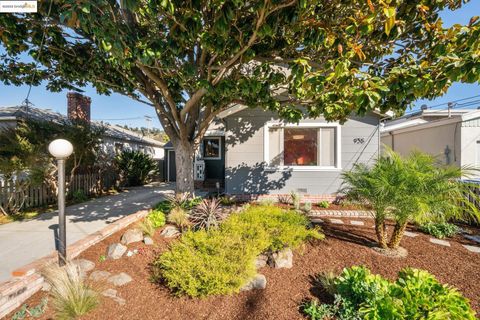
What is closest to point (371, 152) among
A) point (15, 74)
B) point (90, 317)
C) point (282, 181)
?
point (282, 181)

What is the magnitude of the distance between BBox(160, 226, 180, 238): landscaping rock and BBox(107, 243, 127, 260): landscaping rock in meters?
0.86

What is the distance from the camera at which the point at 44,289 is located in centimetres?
328

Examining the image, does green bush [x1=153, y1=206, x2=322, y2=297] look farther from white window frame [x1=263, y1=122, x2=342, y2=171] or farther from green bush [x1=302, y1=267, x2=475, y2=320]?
white window frame [x1=263, y1=122, x2=342, y2=171]

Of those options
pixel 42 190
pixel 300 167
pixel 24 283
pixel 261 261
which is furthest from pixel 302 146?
pixel 42 190

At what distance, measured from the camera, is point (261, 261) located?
381 centimetres

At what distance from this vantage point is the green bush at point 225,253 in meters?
3.00

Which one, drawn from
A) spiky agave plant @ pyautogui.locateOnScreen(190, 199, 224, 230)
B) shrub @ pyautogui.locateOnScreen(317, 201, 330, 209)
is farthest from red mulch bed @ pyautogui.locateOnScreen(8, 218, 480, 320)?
shrub @ pyautogui.locateOnScreen(317, 201, 330, 209)

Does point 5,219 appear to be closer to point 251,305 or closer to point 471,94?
point 251,305

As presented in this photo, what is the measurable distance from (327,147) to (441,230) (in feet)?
13.8

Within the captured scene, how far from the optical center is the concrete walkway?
13.1ft

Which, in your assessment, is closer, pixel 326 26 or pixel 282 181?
pixel 326 26

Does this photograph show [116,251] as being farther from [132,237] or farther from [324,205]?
[324,205]

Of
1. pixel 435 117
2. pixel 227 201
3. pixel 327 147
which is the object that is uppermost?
pixel 435 117

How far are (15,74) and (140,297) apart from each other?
717 centimetres
